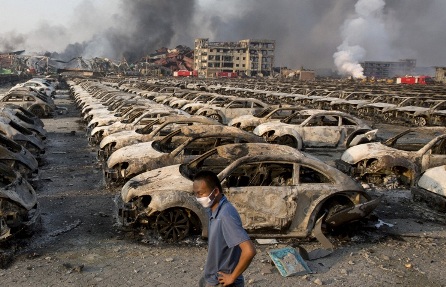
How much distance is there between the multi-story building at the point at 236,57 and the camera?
437 feet

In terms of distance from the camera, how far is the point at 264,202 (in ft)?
22.0

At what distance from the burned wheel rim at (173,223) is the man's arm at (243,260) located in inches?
139

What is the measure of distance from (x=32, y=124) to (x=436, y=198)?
41.4 feet

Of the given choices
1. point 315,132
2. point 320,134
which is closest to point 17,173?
point 315,132

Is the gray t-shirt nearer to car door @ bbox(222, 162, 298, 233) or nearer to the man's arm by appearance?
the man's arm

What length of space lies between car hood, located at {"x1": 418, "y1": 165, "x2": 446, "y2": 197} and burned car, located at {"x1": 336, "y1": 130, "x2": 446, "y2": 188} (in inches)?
50.3

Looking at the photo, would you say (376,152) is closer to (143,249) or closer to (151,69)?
(143,249)

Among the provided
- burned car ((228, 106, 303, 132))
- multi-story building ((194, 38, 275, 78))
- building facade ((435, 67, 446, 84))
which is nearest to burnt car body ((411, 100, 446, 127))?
burned car ((228, 106, 303, 132))

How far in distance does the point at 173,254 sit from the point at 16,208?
258 centimetres

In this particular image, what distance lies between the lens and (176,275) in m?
5.81

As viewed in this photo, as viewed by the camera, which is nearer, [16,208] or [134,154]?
[16,208]

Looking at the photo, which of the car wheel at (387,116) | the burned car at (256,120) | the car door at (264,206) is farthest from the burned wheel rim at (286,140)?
the car wheel at (387,116)

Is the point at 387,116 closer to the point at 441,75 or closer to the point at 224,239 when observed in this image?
the point at 224,239

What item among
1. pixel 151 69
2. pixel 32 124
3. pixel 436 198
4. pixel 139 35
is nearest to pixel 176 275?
pixel 436 198
